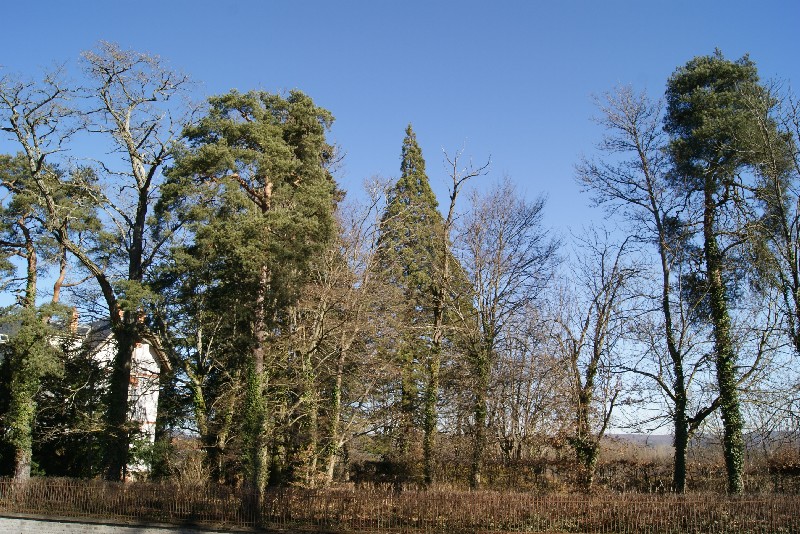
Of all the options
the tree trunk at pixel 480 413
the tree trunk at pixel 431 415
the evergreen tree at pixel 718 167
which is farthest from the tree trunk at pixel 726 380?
the tree trunk at pixel 431 415

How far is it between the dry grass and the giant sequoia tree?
2.64m

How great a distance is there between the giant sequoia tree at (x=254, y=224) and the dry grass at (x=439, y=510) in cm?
264

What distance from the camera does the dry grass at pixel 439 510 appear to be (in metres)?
15.0

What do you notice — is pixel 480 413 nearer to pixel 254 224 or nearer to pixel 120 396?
pixel 254 224

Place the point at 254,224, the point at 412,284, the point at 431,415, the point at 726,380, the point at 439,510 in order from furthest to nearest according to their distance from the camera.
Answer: the point at 412,284
the point at 431,415
the point at 726,380
the point at 254,224
the point at 439,510

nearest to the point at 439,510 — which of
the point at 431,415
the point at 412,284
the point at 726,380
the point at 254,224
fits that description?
the point at 431,415

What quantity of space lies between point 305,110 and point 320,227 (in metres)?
4.69

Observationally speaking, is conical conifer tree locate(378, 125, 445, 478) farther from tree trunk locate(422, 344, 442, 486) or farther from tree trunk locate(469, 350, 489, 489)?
tree trunk locate(469, 350, 489, 489)

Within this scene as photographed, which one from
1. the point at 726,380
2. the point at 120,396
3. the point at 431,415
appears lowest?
the point at 431,415

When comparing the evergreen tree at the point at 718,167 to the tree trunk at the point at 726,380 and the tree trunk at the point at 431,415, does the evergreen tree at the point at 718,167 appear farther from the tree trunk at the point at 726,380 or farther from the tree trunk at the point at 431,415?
the tree trunk at the point at 431,415

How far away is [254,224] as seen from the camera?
1864 cm

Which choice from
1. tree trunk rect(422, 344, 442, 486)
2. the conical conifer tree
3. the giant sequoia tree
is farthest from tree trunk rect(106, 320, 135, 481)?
tree trunk rect(422, 344, 442, 486)

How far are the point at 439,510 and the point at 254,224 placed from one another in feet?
31.6

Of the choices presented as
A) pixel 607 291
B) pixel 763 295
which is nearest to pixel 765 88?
pixel 763 295
